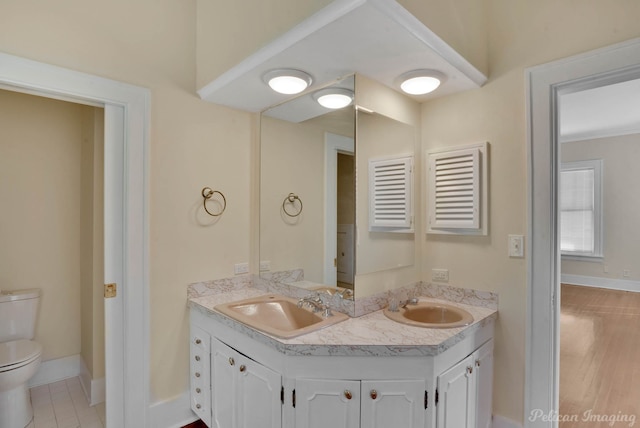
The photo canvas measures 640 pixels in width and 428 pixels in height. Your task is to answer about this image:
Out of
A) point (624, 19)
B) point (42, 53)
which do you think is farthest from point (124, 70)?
point (624, 19)

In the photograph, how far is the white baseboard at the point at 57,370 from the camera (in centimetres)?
262

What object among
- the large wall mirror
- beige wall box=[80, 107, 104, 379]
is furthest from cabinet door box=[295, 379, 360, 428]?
beige wall box=[80, 107, 104, 379]

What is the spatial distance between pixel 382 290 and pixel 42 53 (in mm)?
2185

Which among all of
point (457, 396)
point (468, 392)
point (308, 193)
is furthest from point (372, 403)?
point (308, 193)

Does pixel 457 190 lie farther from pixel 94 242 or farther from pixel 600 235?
pixel 600 235

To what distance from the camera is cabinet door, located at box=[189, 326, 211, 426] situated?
1.96m

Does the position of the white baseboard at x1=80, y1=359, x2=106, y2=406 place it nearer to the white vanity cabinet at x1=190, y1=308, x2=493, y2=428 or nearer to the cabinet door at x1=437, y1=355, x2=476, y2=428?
the white vanity cabinet at x1=190, y1=308, x2=493, y2=428

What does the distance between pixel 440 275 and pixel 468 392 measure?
2.36 ft

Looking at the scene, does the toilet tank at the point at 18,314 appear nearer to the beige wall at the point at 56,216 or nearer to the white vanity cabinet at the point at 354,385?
the beige wall at the point at 56,216

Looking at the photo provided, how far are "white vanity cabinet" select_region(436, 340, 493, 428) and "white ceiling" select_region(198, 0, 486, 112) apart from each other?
1510 mm

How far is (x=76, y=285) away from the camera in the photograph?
282 centimetres

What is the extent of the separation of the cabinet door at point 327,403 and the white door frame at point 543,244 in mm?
1068

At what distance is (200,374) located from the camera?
202cm

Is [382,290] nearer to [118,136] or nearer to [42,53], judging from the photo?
[118,136]
